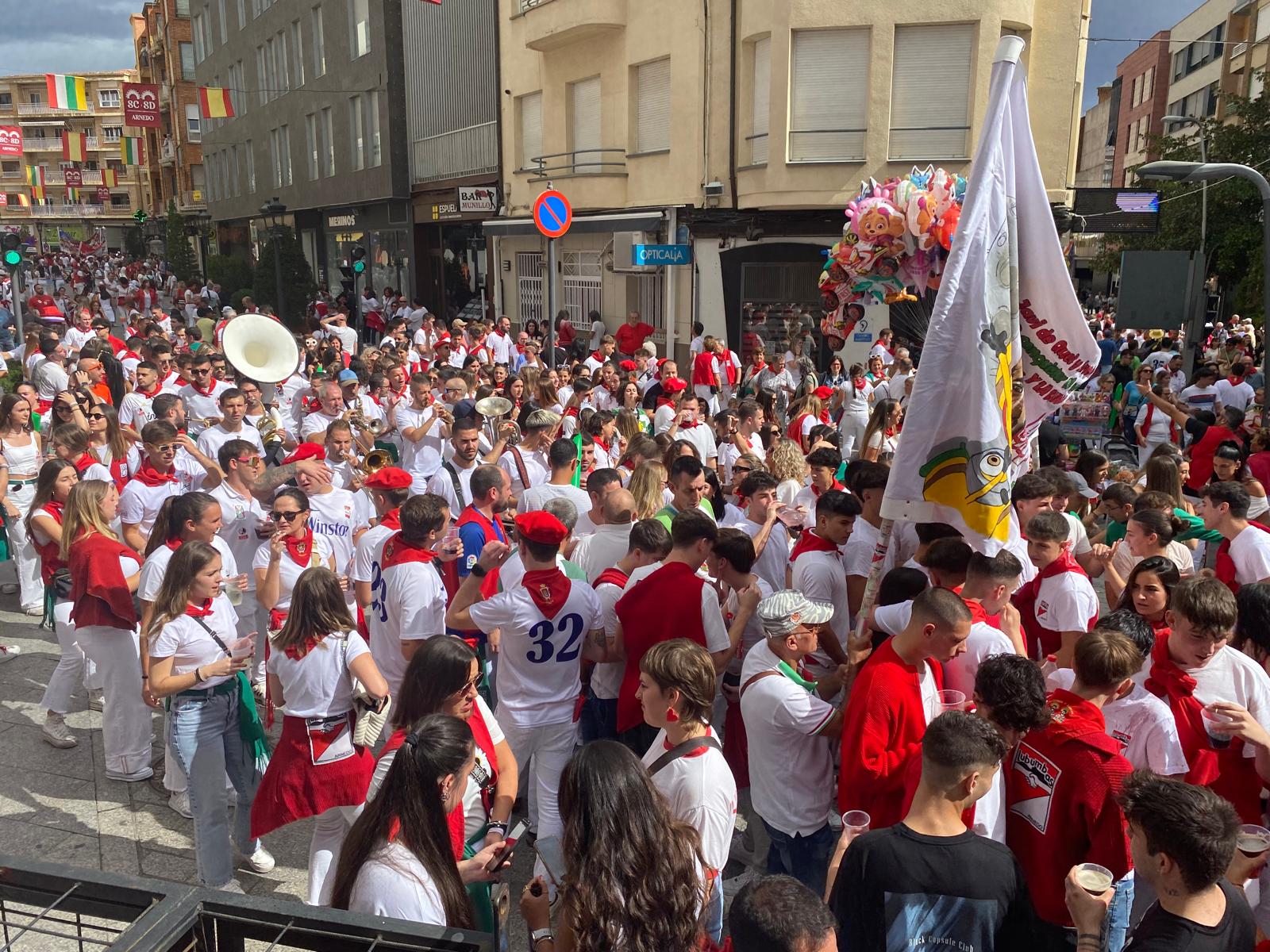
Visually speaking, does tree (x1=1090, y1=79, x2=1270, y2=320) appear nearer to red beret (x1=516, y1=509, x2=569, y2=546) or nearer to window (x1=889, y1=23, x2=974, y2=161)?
window (x1=889, y1=23, x2=974, y2=161)

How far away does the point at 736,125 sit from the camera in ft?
59.1

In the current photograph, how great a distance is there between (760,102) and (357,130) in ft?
55.0

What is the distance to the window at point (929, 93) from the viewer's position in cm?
1630

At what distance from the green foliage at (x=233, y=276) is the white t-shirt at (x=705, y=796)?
3082 centimetres

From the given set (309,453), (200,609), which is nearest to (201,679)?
(200,609)

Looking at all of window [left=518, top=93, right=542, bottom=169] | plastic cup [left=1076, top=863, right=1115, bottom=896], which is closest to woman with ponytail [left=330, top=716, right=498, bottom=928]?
plastic cup [left=1076, top=863, right=1115, bottom=896]

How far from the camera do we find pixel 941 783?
2.69m

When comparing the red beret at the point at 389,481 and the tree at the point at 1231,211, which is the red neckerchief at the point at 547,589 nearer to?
the red beret at the point at 389,481

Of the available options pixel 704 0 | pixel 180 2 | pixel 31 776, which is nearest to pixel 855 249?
pixel 31 776

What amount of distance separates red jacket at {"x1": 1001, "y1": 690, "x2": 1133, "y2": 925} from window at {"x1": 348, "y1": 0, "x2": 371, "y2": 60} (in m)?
29.9

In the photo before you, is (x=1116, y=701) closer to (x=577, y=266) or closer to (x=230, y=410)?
(x=230, y=410)

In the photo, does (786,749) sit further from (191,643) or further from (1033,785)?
(191,643)

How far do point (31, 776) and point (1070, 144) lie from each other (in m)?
18.4

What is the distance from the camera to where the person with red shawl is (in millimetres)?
3463
